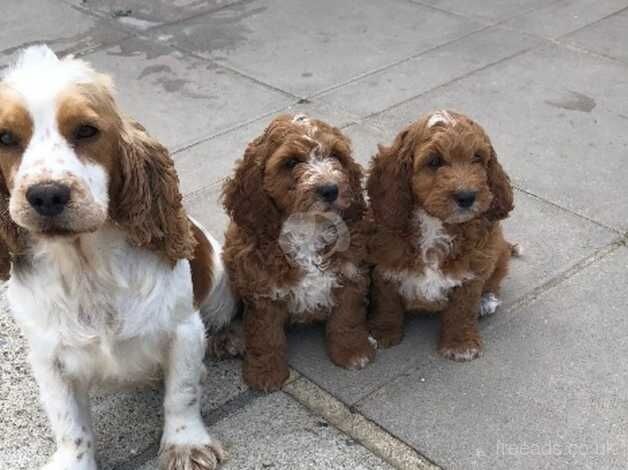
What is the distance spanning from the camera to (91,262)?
3471 mm

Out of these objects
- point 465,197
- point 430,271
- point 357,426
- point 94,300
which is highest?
point 465,197

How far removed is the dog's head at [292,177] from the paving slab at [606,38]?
13.8 ft

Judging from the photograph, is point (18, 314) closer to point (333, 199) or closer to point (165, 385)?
point (165, 385)

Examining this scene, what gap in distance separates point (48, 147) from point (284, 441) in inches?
64.3

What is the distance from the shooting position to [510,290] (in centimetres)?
475

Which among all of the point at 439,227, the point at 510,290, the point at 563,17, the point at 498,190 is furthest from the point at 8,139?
the point at 563,17

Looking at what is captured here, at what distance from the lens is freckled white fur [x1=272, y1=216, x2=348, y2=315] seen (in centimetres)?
405

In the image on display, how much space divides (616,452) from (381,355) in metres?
1.15

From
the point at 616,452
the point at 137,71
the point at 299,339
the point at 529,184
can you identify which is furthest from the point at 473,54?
the point at 616,452

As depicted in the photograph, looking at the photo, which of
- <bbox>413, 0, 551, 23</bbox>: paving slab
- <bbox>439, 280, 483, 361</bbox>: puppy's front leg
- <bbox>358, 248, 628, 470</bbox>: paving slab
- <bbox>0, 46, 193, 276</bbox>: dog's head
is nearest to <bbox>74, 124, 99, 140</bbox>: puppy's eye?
<bbox>0, 46, 193, 276</bbox>: dog's head

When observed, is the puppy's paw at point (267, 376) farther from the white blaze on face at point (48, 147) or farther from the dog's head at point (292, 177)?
the white blaze on face at point (48, 147)

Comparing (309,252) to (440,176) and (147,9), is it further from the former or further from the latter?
(147,9)

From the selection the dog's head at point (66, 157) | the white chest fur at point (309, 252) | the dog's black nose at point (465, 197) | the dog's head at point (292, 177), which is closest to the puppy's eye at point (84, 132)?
the dog's head at point (66, 157)

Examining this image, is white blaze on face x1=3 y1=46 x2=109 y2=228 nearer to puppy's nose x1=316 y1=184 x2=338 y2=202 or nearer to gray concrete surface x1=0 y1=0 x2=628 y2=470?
puppy's nose x1=316 y1=184 x2=338 y2=202
